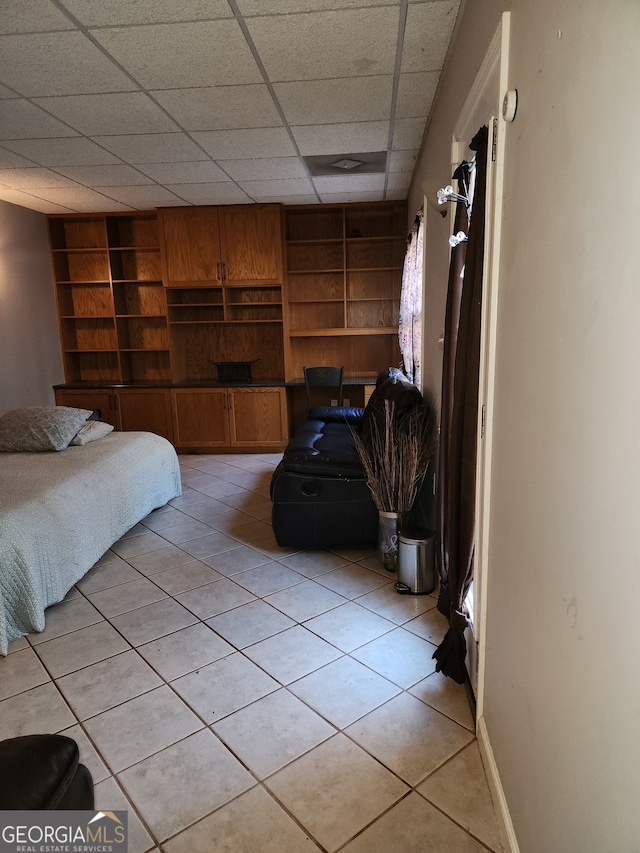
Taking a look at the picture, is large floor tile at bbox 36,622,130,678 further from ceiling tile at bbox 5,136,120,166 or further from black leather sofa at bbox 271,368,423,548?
ceiling tile at bbox 5,136,120,166

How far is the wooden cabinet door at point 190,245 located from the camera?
17.9 ft

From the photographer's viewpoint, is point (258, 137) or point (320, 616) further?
point (258, 137)

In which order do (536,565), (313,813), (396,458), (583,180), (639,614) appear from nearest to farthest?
(639,614) → (583,180) → (536,565) → (313,813) → (396,458)

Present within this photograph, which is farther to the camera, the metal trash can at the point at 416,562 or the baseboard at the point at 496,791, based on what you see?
the metal trash can at the point at 416,562

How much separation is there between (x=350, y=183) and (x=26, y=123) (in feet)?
8.53

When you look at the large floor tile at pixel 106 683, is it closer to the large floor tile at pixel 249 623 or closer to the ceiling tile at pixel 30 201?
the large floor tile at pixel 249 623

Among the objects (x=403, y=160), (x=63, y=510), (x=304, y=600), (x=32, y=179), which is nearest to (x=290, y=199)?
(x=403, y=160)

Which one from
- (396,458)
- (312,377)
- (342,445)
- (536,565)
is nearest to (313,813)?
(536,565)

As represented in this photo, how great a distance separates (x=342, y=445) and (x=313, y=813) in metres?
2.30

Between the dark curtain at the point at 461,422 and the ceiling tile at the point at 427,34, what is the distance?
75 cm

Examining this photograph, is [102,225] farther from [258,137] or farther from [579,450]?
[579,450]

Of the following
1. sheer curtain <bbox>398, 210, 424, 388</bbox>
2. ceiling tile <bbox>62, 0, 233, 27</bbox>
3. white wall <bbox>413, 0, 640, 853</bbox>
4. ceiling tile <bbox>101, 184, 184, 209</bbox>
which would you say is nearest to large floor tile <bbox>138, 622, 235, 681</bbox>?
white wall <bbox>413, 0, 640, 853</bbox>

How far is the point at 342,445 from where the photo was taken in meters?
3.55

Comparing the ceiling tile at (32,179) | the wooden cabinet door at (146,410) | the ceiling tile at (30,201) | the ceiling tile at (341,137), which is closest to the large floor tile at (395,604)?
the ceiling tile at (341,137)
